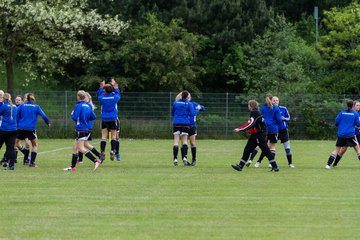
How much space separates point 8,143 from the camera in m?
20.0

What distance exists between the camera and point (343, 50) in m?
48.4

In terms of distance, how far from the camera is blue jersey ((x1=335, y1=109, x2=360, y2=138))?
21.1 meters

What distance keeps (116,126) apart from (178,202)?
9.19m

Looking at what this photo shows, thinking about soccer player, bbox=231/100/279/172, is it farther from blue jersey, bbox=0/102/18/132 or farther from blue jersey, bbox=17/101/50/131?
blue jersey, bbox=0/102/18/132

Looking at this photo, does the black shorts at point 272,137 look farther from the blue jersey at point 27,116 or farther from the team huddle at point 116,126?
the blue jersey at point 27,116

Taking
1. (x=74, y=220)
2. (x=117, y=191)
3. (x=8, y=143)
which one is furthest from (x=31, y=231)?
(x=8, y=143)

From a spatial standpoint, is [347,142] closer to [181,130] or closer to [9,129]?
[181,130]

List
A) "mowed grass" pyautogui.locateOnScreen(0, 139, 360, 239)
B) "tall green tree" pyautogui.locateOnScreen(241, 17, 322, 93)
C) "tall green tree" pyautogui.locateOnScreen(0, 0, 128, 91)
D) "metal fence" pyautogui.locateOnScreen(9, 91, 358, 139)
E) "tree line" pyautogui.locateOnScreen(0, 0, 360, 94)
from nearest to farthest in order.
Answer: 1. "mowed grass" pyautogui.locateOnScreen(0, 139, 360, 239)
2. "tall green tree" pyautogui.locateOnScreen(0, 0, 128, 91)
3. "metal fence" pyautogui.locateOnScreen(9, 91, 358, 139)
4. "tree line" pyautogui.locateOnScreen(0, 0, 360, 94)
5. "tall green tree" pyautogui.locateOnScreen(241, 17, 322, 93)

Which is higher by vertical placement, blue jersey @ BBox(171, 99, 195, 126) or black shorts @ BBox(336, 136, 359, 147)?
blue jersey @ BBox(171, 99, 195, 126)

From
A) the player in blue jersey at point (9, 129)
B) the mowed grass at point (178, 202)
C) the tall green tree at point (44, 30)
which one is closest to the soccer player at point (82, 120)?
the mowed grass at point (178, 202)

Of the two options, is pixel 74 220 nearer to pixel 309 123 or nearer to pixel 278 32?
pixel 309 123

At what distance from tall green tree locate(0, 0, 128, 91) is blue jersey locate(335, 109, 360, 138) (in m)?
21.9

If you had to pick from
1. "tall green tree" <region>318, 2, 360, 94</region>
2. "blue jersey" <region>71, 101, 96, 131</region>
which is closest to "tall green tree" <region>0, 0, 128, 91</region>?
"tall green tree" <region>318, 2, 360, 94</region>

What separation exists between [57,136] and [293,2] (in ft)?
89.2
